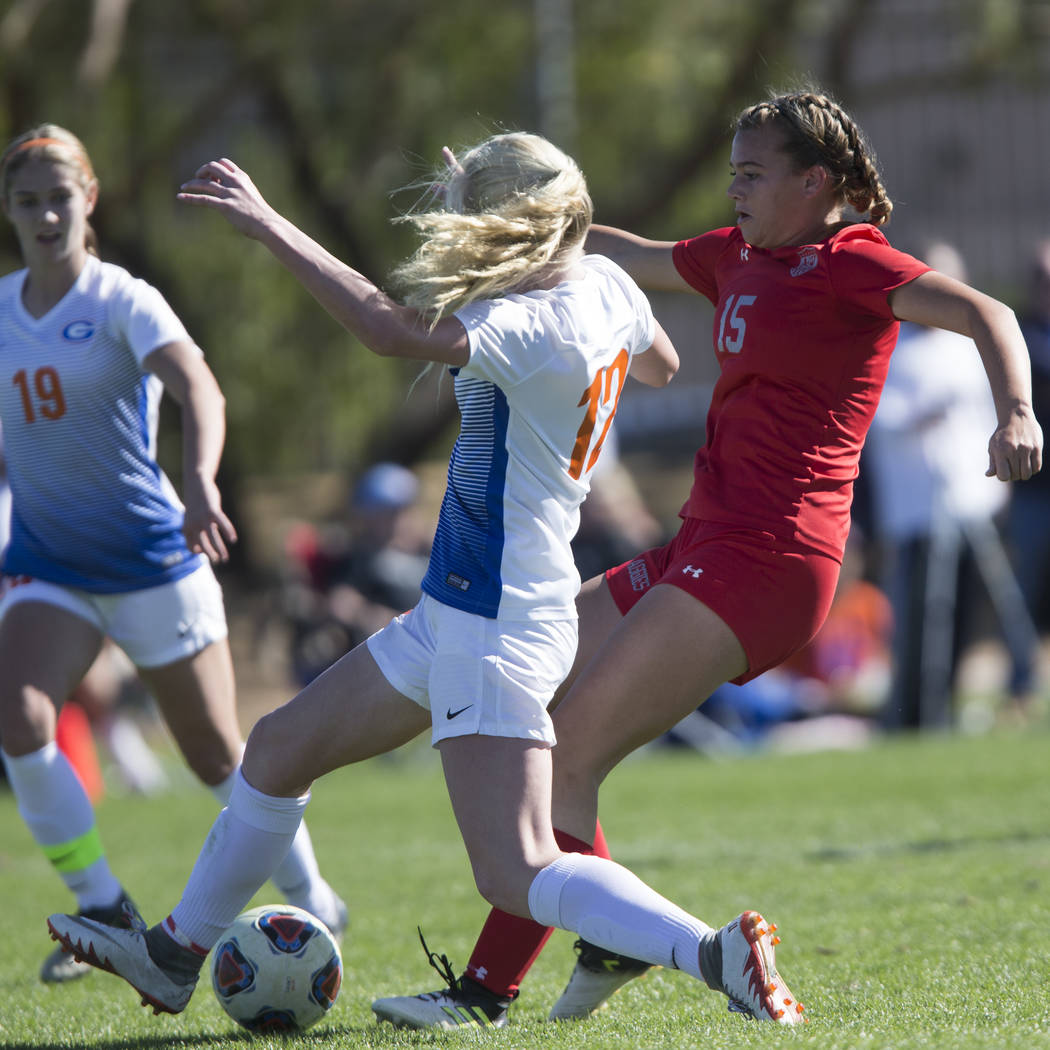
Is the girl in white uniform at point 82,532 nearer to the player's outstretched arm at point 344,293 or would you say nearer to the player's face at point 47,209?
the player's face at point 47,209

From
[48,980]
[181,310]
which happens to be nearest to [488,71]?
[181,310]

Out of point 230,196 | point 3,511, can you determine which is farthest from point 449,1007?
point 3,511

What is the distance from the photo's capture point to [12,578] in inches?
189

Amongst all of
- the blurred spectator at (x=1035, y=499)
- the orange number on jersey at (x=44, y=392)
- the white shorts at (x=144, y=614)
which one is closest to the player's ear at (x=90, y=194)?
the orange number on jersey at (x=44, y=392)

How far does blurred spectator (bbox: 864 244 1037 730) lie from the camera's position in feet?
32.4

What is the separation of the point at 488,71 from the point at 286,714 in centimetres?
1397

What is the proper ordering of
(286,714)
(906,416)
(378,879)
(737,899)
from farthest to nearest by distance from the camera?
(906,416) → (378,879) → (737,899) → (286,714)

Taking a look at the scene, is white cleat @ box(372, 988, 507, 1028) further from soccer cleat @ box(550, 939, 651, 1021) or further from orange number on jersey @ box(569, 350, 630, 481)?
orange number on jersey @ box(569, 350, 630, 481)

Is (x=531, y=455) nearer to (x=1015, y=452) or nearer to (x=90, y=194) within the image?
(x=1015, y=452)

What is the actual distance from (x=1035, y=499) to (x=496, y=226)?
Answer: 24.2ft

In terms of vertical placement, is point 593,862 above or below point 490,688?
below

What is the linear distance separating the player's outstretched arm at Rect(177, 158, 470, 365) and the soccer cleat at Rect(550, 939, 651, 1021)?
5.04 ft

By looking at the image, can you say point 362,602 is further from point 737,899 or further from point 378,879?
point 737,899

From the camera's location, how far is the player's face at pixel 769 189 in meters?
3.81
